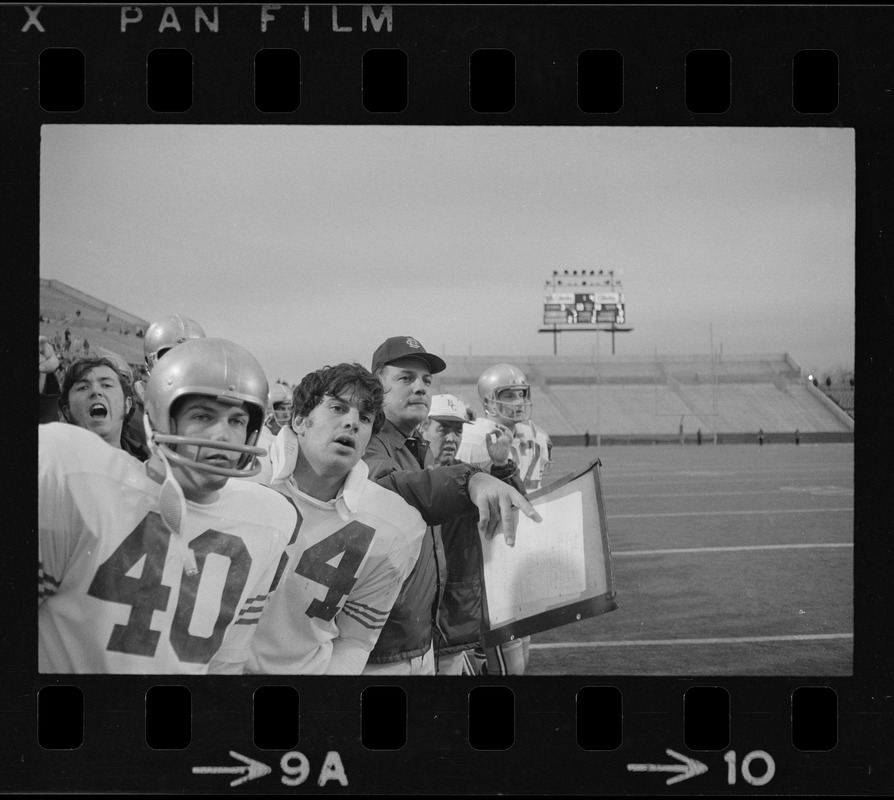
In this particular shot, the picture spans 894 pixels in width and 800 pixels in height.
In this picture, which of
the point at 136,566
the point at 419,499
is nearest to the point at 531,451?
the point at 419,499

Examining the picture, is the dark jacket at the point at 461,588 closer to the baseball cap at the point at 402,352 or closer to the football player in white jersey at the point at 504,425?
the football player in white jersey at the point at 504,425

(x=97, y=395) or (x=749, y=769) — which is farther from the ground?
(x=97, y=395)

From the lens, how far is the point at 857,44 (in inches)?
119

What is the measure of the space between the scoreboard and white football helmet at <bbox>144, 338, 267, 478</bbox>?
0.92 meters

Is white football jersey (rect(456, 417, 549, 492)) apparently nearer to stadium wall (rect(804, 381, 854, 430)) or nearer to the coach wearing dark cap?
the coach wearing dark cap

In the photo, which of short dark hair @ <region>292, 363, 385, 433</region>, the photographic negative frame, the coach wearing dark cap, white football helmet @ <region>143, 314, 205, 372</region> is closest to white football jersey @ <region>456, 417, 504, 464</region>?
the coach wearing dark cap

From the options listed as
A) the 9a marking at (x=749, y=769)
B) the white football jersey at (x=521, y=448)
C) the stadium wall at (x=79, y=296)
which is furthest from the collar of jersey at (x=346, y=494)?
the 9a marking at (x=749, y=769)

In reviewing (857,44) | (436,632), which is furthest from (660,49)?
(436,632)

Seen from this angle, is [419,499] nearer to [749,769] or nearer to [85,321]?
[85,321]

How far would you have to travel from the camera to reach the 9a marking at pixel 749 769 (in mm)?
3016

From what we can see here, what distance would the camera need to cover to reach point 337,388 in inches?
118

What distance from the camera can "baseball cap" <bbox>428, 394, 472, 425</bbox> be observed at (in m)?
3.16

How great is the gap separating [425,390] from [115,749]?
142 centimetres

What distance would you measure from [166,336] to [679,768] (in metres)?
1.99
